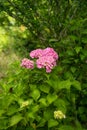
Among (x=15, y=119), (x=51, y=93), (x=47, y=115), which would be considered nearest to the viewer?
(x=15, y=119)

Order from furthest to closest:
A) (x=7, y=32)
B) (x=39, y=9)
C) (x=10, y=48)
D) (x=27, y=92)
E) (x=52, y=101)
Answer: (x=7, y=32) → (x=10, y=48) → (x=39, y=9) → (x=27, y=92) → (x=52, y=101)

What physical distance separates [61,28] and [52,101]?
2.58 metres

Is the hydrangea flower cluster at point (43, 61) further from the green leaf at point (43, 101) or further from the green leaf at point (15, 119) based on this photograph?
the green leaf at point (15, 119)

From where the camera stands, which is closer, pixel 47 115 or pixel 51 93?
pixel 47 115

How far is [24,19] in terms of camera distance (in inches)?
211

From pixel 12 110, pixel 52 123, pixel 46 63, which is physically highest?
pixel 46 63

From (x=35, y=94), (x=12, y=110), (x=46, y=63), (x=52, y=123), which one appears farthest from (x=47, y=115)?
(x=46, y=63)

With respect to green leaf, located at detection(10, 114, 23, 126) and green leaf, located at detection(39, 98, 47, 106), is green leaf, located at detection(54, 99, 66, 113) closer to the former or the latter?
green leaf, located at detection(39, 98, 47, 106)

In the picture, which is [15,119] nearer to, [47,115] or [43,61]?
[47,115]

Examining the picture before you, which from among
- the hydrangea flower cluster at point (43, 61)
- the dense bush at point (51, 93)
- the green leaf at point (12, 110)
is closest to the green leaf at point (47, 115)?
the dense bush at point (51, 93)

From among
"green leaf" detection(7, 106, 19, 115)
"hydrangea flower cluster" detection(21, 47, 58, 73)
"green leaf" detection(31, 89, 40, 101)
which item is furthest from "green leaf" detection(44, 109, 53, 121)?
"hydrangea flower cluster" detection(21, 47, 58, 73)

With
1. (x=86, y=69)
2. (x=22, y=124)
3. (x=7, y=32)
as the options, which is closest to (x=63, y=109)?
(x=22, y=124)

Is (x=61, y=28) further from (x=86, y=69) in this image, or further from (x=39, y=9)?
(x=86, y=69)

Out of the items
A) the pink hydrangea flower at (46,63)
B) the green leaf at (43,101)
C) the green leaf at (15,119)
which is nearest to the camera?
the green leaf at (15,119)
